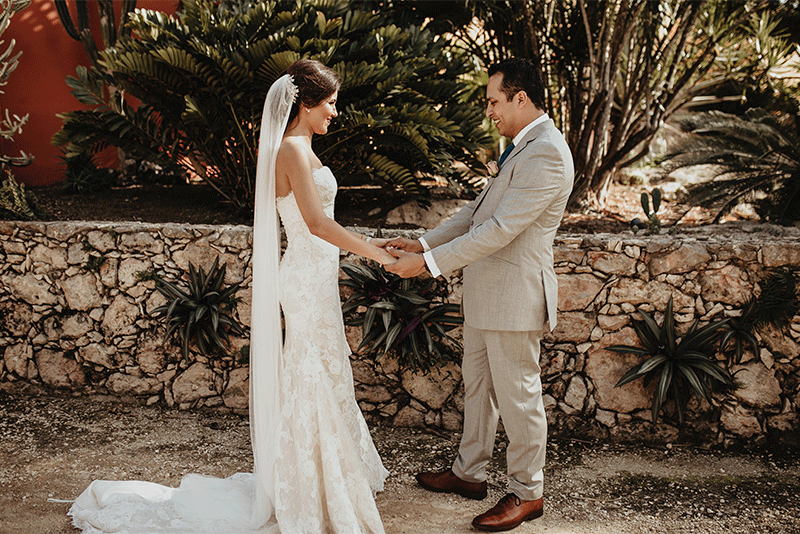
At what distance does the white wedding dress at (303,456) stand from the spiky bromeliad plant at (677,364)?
204cm

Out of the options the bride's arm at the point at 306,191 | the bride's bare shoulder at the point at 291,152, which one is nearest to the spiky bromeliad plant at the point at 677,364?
the bride's arm at the point at 306,191

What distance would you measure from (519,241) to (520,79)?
2.64 ft

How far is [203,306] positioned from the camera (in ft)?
15.1

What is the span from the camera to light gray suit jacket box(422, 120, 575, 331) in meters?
2.99

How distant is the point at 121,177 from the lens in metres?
7.44

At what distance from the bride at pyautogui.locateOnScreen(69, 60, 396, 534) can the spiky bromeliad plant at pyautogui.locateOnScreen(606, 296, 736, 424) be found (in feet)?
6.84

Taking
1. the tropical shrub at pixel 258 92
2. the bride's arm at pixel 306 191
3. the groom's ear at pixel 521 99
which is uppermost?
the tropical shrub at pixel 258 92

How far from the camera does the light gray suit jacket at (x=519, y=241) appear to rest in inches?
118

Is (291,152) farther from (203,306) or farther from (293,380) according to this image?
(203,306)

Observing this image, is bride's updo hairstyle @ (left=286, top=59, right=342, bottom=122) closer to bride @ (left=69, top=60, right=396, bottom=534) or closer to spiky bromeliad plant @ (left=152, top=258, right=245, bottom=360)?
bride @ (left=69, top=60, right=396, bottom=534)

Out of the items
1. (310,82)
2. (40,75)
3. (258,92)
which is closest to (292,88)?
(310,82)

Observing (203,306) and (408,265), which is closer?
(408,265)

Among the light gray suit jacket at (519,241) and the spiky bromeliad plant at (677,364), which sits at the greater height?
the light gray suit jacket at (519,241)

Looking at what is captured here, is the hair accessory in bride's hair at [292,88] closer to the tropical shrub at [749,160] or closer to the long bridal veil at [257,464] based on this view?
the long bridal veil at [257,464]
